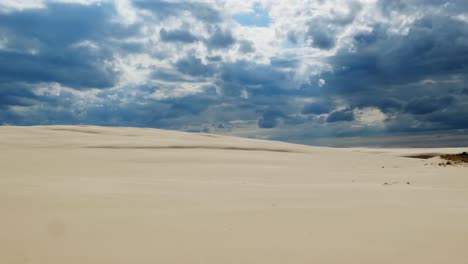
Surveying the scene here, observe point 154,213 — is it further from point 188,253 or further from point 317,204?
point 317,204

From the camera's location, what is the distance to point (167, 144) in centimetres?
1811

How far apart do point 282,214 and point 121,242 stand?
73.6 inches

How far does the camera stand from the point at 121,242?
11.1 feet

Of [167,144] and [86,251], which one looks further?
[167,144]

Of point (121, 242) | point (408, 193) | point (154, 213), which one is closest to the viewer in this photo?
point (121, 242)

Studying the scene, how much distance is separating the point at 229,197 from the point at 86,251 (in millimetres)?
2855

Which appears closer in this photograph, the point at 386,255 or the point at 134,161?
the point at 386,255

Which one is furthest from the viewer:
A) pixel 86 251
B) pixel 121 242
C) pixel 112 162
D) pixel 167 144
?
pixel 167 144

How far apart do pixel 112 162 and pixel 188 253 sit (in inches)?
372

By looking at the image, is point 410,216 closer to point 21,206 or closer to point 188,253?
point 188,253

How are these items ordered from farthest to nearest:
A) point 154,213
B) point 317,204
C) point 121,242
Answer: point 317,204 < point 154,213 < point 121,242

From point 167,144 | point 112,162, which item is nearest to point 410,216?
point 112,162

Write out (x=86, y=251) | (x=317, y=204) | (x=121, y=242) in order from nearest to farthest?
1. (x=86, y=251)
2. (x=121, y=242)
3. (x=317, y=204)

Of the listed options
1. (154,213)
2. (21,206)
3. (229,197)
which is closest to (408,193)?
(229,197)
